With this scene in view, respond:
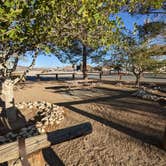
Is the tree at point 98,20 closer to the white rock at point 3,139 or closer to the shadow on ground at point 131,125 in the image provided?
the shadow on ground at point 131,125

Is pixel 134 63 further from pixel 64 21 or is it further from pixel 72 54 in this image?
pixel 64 21

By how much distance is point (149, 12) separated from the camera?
12.1 meters

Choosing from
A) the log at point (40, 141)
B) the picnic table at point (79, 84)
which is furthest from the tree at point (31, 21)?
the picnic table at point (79, 84)

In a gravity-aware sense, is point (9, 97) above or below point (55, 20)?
below

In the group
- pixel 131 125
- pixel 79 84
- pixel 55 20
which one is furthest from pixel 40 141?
pixel 79 84

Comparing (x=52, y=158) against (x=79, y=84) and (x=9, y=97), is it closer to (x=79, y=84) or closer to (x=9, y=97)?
(x=9, y=97)

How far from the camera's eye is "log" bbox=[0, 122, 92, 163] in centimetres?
357

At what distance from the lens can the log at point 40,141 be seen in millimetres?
3570

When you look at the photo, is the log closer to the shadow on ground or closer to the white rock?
the shadow on ground

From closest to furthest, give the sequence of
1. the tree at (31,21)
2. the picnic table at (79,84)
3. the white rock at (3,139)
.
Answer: the tree at (31,21) → the white rock at (3,139) → the picnic table at (79,84)

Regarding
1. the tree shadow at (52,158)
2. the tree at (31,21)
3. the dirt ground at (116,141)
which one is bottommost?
the tree shadow at (52,158)

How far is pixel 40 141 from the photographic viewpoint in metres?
3.94

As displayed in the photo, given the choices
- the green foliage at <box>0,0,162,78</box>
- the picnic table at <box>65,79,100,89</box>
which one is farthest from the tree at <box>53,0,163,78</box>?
the picnic table at <box>65,79,100,89</box>

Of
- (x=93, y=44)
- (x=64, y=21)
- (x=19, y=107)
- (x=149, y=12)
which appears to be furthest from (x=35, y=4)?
(x=149, y=12)
